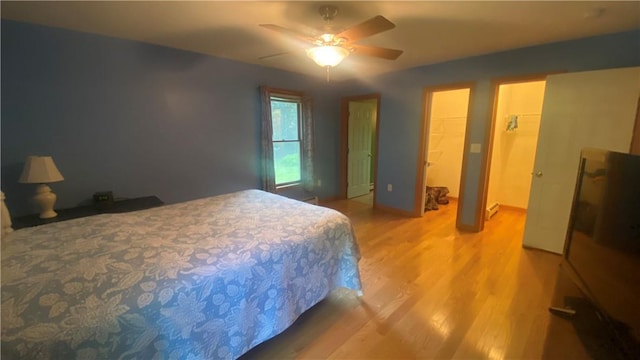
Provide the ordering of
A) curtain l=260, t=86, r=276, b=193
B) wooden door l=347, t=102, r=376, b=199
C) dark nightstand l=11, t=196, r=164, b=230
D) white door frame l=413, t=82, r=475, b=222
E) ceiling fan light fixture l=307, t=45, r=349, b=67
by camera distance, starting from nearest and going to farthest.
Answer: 1. ceiling fan light fixture l=307, t=45, r=349, b=67
2. dark nightstand l=11, t=196, r=164, b=230
3. white door frame l=413, t=82, r=475, b=222
4. curtain l=260, t=86, r=276, b=193
5. wooden door l=347, t=102, r=376, b=199

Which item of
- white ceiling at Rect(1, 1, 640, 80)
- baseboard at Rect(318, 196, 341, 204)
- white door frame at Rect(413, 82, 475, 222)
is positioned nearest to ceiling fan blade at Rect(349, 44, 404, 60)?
white ceiling at Rect(1, 1, 640, 80)

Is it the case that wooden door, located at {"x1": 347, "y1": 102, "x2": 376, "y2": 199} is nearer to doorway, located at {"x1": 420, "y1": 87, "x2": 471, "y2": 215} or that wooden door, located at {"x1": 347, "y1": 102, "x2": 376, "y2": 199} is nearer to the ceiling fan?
doorway, located at {"x1": 420, "y1": 87, "x2": 471, "y2": 215}

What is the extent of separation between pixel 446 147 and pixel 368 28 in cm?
389

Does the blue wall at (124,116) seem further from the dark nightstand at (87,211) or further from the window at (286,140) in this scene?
the window at (286,140)

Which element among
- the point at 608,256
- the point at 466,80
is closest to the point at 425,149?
the point at 466,80

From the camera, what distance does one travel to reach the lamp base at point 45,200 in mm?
2158

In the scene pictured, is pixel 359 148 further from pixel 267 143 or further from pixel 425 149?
pixel 267 143

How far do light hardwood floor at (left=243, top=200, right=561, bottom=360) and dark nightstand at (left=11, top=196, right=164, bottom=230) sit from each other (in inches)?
73.8

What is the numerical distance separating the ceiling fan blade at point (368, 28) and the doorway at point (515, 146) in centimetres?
309

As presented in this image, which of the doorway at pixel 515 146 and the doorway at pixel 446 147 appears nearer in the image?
the doorway at pixel 515 146

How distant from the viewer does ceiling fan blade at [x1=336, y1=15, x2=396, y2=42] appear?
1.61m

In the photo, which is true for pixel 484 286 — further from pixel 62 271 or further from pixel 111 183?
pixel 111 183

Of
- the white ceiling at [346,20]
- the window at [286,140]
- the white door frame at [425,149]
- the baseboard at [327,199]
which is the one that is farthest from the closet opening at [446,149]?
the window at [286,140]

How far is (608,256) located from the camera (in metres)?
1.02
